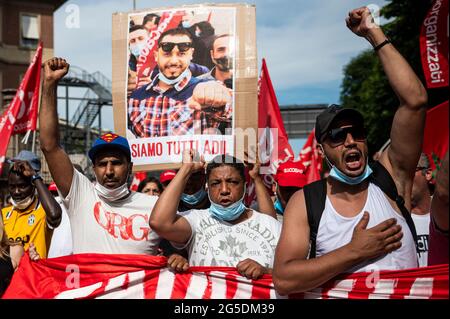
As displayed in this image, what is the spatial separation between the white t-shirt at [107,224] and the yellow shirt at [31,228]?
1.21 metres

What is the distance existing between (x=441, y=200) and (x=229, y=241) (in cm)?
142

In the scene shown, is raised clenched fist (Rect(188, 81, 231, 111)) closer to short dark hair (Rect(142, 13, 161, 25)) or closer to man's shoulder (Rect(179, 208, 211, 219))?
short dark hair (Rect(142, 13, 161, 25))

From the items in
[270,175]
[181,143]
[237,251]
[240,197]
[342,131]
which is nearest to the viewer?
[342,131]

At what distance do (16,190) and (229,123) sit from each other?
1.90 metres

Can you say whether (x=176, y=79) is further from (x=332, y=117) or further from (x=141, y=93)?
(x=332, y=117)

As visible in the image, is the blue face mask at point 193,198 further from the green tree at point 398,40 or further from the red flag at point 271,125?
the green tree at point 398,40

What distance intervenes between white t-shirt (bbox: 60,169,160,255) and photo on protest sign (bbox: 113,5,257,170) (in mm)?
1323

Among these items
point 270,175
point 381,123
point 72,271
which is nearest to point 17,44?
point 381,123

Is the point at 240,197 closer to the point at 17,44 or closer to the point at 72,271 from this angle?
the point at 72,271

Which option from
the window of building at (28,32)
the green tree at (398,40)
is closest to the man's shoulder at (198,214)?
the green tree at (398,40)

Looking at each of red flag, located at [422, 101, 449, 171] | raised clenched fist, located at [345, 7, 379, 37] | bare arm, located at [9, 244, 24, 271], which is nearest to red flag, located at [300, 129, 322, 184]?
red flag, located at [422, 101, 449, 171]

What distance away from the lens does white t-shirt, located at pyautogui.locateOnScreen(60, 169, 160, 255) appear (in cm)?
397

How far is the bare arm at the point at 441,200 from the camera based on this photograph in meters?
2.64

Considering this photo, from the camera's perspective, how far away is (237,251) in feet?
12.3
